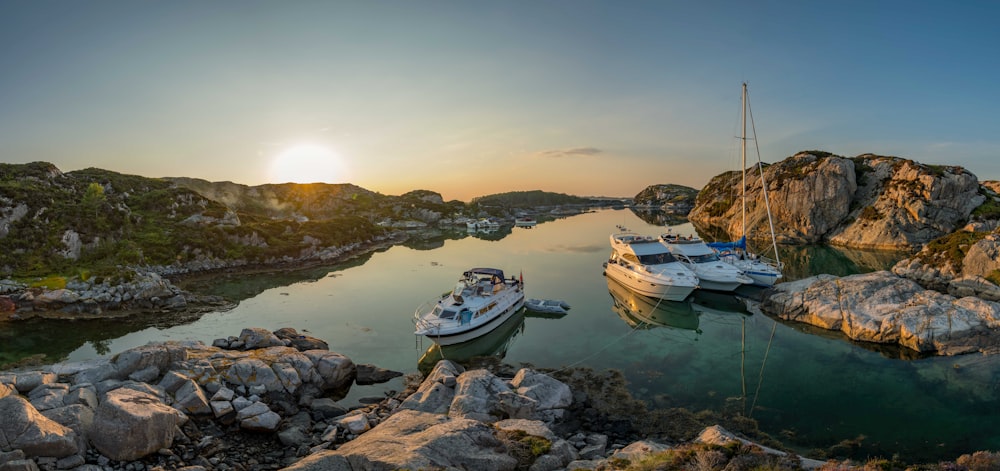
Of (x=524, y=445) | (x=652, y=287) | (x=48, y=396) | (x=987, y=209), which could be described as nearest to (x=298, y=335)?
(x=48, y=396)

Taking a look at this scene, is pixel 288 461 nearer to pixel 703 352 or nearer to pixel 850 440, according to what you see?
pixel 850 440

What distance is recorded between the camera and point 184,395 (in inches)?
741

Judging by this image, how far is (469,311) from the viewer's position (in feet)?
102

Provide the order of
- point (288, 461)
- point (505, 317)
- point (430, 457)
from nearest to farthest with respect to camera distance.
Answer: point (430, 457), point (288, 461), point (505, 317)

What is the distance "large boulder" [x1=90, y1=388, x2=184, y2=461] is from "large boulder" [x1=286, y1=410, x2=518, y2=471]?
6494 millimetres

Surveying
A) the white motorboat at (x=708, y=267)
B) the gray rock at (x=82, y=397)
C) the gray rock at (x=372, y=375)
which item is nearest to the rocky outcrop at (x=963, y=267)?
the white motorboat at (x=708, y=267)

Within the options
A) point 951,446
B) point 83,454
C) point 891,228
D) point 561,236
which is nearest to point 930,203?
point 891,228

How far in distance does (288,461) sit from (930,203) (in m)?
97.3

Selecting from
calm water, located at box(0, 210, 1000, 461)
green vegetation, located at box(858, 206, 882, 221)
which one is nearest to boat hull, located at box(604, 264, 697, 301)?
calm water, located at box(0, 210, 1000, 461)

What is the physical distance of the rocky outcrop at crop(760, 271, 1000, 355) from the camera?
26750 mm

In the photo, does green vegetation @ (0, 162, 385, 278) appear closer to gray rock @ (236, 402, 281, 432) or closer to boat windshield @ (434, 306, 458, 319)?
boat windshield @ (434, 306, 458, 319)

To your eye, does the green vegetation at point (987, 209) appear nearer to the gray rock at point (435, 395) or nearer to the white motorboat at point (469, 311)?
the white motorboat at point (469, 311)

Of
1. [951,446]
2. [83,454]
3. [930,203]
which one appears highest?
[930,203]

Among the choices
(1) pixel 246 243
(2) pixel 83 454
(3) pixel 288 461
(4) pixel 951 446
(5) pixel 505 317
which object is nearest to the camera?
(2) pixel 83 454
